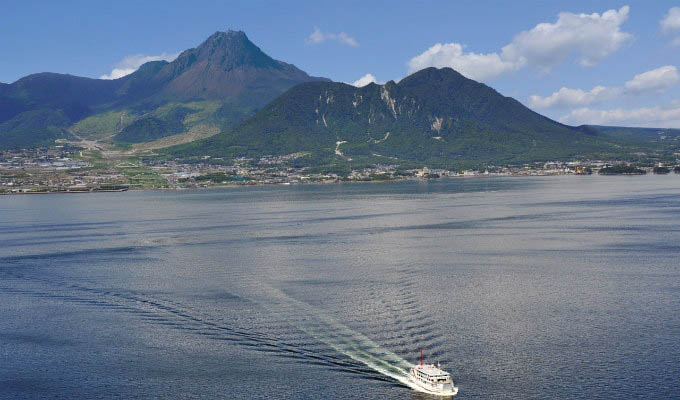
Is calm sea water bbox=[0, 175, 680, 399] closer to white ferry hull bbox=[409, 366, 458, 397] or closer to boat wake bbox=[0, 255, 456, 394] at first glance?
boat wake bbox=[0, 255, 456, 394]

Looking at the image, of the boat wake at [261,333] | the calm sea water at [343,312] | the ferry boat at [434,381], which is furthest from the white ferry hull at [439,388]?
the calm sea water at [343,312]

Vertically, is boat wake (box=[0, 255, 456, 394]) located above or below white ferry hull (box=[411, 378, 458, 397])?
above

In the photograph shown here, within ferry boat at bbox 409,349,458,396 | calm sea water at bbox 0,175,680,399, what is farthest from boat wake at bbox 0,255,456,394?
ferry boat at bbox 409,349,458,396

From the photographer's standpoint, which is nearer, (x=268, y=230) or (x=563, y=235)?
(x=563, y=235)

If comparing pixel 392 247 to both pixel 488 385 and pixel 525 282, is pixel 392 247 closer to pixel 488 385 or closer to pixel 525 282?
pixel 525 282

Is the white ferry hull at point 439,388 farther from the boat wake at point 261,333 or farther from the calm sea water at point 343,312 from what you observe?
the calm sea water at point 343,312

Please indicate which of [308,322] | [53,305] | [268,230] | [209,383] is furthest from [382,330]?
[268,230]
